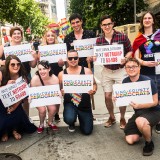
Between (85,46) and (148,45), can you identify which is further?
(85,46)

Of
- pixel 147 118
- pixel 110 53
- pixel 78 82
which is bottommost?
pixel 147 118

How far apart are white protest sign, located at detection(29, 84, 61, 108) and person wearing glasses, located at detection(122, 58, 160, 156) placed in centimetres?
121

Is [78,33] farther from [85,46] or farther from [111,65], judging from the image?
[111,65]

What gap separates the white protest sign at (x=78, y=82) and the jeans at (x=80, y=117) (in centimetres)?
33

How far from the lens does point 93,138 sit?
490cm

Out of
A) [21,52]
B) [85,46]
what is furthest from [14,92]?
[85,46]

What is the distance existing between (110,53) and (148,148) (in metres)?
1.81

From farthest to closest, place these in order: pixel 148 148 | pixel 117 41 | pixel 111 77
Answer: pixel 111 77, pixel 117 41, pixel 148 148

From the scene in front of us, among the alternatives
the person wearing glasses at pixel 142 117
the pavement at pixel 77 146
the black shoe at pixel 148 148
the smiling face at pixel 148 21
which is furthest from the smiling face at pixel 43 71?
the black shoe at pixel 148 148

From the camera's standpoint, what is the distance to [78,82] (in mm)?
5043

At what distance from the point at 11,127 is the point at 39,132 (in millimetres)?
523

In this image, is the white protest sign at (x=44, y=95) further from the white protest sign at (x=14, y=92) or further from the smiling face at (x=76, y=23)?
the smiling face at (x=76, y=23)

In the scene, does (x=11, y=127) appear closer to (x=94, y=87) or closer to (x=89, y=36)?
(x=94, y=87)

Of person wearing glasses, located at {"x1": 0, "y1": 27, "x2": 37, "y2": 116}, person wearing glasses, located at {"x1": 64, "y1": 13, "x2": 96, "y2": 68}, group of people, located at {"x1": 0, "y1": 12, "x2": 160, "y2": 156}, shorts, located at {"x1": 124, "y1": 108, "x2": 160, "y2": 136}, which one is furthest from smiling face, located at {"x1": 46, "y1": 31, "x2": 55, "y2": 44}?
shorts, located at {"x1": 124, "y1": 108, "x2": 160, "y2": 136}
